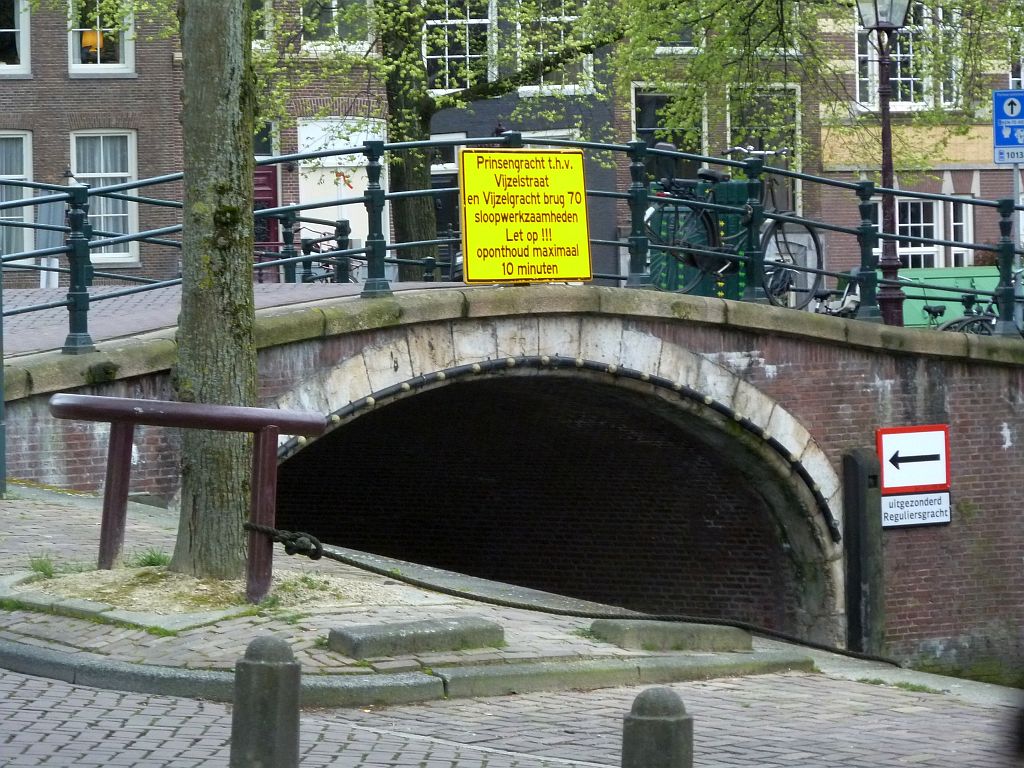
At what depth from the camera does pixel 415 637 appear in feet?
20.5

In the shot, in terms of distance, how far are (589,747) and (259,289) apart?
8.60m

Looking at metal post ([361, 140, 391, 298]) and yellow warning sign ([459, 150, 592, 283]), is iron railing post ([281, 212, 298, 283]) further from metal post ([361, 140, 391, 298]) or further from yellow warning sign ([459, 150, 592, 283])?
metal post ([361, 140, 391, 298])

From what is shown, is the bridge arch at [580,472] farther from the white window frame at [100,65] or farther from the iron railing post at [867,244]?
the white window frame at [100,65]

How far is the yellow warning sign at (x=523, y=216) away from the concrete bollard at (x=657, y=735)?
7190 millimetres

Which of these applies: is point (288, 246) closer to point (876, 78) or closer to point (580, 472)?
point (580, 472)

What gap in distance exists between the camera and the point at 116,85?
2895 cm

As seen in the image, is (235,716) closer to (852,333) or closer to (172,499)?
(172,499)

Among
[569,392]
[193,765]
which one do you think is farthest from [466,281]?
[193,765]

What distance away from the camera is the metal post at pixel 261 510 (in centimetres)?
647

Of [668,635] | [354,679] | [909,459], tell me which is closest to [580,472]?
[909,459]

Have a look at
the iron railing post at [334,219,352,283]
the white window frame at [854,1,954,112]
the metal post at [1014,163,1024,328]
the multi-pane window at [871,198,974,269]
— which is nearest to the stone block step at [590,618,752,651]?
the metal post at [1014,163,1024,328]

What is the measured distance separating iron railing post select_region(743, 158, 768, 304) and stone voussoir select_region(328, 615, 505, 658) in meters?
6.14

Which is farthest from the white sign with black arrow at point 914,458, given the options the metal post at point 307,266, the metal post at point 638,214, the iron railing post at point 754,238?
the metal post at point 307,266

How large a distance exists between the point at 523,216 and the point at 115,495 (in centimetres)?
480
